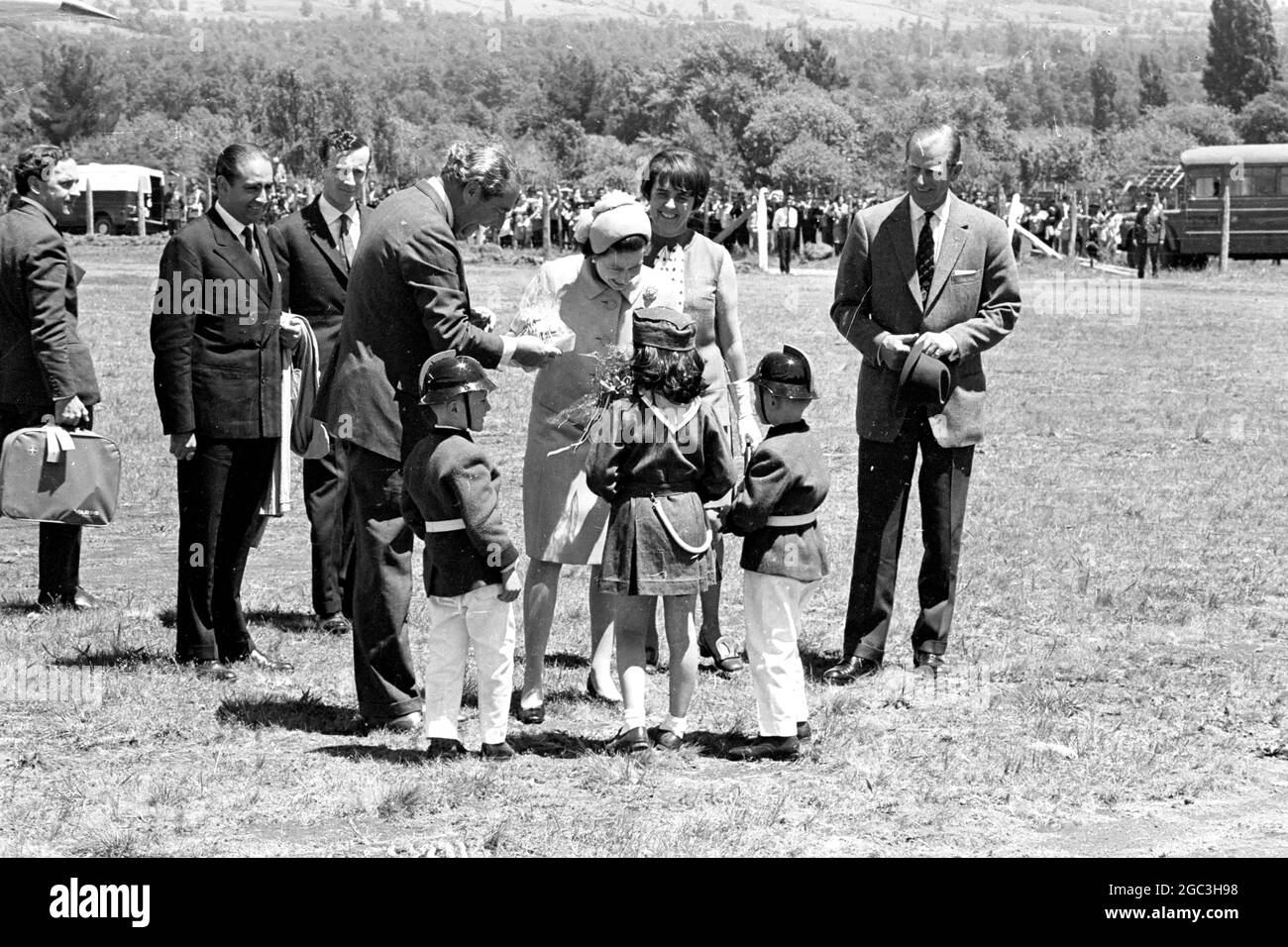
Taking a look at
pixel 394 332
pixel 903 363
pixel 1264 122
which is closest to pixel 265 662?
pixel 394 332

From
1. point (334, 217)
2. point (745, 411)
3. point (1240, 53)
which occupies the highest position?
point (1240, 53)

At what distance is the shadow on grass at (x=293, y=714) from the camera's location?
6.62 metres

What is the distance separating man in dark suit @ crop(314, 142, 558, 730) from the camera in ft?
20.5

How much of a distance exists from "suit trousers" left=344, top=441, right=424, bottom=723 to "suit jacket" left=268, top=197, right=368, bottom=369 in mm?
2090

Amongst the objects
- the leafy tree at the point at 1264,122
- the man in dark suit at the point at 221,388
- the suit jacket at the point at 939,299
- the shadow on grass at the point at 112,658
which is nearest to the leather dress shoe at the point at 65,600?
the shadow on grass at the point at 112,658

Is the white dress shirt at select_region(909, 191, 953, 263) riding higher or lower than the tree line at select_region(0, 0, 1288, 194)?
lower

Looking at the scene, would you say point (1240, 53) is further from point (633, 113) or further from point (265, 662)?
point (265, 662)

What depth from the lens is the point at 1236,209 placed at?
41406mm

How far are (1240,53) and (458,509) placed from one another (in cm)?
14810

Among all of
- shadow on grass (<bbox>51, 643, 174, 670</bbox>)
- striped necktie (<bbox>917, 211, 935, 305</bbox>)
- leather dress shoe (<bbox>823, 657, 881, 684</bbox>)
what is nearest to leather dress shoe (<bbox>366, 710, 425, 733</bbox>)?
shadow on grass (<bbox>51, 643, 174, 670</bbox>)

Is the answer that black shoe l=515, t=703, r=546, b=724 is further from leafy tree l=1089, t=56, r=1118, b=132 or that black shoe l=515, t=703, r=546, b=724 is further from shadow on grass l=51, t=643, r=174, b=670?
leafy tree l=1089, t=56, r=1118, b=132
